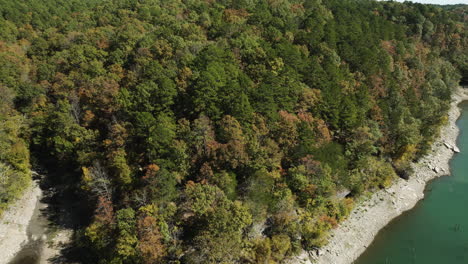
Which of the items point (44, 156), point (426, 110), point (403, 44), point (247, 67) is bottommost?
point (44, 156)

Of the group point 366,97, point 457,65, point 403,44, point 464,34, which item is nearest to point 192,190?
point 366,97

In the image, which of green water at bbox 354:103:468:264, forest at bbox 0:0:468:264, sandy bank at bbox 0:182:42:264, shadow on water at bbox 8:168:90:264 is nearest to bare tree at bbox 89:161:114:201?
forest at bbox 0:0:468:264

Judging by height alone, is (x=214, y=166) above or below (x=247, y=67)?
below

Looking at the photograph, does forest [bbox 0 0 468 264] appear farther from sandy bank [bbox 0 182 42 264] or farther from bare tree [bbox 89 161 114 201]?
sandy bank [bbox 0 182 42 264]

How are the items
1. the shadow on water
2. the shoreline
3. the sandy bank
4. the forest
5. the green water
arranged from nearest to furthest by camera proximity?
the forest < the shoreline < the green water < the shadow on water < the sandy bank

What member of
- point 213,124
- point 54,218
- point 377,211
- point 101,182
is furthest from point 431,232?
point 54,218

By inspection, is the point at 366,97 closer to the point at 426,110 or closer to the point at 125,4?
the point at 426,110

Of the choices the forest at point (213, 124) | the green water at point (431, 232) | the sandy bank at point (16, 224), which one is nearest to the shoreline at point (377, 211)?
the green water at point (431, 232)
